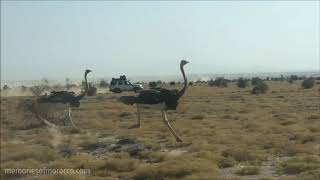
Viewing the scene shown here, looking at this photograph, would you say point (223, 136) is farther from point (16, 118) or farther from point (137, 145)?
point (16, 118)

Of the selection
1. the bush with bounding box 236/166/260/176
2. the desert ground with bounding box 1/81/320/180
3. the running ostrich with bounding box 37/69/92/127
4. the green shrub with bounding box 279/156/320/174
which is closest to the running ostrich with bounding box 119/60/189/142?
the desert ground with bounding box 1/81/320/180

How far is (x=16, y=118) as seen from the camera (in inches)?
1027

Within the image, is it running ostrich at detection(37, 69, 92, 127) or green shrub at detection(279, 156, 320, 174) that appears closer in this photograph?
green shrub at detection(279, 156, 320, 174)

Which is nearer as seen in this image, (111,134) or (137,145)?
(137,145)

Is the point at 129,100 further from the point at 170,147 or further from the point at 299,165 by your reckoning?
the point at 299,165

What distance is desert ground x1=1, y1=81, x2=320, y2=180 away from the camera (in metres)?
15.4

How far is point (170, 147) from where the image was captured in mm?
20250

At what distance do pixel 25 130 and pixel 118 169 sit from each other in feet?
27.3

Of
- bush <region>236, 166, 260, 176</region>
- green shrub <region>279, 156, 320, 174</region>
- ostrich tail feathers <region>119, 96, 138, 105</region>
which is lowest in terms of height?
bush <region>236, 166, 260, 176</region>

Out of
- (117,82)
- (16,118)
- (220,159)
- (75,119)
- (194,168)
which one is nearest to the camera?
(194,168)

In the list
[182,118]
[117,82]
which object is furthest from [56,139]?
[117,82]

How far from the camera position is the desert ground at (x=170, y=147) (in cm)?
1541

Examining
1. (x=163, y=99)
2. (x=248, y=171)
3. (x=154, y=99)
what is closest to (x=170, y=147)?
(x=163, y=99)

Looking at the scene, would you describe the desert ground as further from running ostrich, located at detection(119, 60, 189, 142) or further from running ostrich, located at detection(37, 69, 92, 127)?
running ostrich, located at detection(119, 60, 189, 142)
